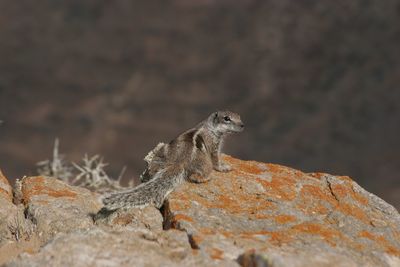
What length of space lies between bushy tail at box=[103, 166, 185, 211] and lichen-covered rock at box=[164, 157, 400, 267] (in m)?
0.26

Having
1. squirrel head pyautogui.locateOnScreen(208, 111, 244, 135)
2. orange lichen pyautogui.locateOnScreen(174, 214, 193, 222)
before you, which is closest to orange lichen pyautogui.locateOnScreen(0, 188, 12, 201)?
orange lichen pyautogui.locateOnScreen(174, 214, 193, 222)

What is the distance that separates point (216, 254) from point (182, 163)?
409 cm

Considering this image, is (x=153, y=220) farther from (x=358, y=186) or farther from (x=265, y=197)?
(x=358, y=186)

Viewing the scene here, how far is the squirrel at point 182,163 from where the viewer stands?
11.2 meters

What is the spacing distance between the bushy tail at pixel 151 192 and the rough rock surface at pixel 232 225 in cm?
19

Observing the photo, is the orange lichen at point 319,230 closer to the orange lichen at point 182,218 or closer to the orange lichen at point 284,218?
the orange lichen at point 284,218

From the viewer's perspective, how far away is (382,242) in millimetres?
10508

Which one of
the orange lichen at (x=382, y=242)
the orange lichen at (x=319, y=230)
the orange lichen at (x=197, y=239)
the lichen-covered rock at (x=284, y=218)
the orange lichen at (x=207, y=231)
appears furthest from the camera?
the orange lichen at (x=382, y=242)

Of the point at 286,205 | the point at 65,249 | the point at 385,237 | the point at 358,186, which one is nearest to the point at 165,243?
the point at 65,249

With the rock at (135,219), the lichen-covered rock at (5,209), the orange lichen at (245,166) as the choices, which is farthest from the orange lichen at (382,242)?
the lichen-covered rock at (5,209)

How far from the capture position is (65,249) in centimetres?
838

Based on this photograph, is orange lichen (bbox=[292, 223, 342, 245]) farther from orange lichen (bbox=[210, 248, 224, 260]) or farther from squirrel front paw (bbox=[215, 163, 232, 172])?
squirrel front paw (bbox=[215, 163, 232, 172])

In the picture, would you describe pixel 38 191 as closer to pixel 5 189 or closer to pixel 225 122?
pixel 5 189

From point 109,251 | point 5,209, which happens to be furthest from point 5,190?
point 109,251
